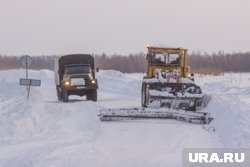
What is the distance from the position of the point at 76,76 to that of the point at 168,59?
221 inches

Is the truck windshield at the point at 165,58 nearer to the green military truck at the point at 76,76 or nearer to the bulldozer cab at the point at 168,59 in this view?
the bulldozer cab at the point at 168,59

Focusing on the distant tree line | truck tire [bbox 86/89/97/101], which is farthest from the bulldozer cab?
the distant tree line

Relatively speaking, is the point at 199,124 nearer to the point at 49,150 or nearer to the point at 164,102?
the point at 164,102

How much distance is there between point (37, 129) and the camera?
53.6ft

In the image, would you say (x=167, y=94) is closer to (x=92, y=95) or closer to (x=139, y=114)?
(x=139, y=114)

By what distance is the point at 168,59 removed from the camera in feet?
79.8

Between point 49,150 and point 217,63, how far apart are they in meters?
92.0

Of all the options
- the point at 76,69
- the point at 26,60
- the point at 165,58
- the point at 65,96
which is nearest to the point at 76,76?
the point at 76,69

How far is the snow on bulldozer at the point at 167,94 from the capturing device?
59.5 feet

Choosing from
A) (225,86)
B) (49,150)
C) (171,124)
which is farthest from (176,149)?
(225,86)

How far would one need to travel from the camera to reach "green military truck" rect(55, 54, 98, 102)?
27953mm

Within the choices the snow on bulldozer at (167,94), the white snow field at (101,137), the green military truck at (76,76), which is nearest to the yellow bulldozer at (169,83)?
the snow on bulldozer at (167,94)

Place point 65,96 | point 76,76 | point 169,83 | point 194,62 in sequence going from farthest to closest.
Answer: point 194,62
point 76,76
point 65,96
point 169,83

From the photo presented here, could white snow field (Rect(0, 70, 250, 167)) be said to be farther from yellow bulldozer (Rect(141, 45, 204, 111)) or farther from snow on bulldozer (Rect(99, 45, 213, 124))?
yellow bulldozer (Rect(141, 45, 204, 111))
